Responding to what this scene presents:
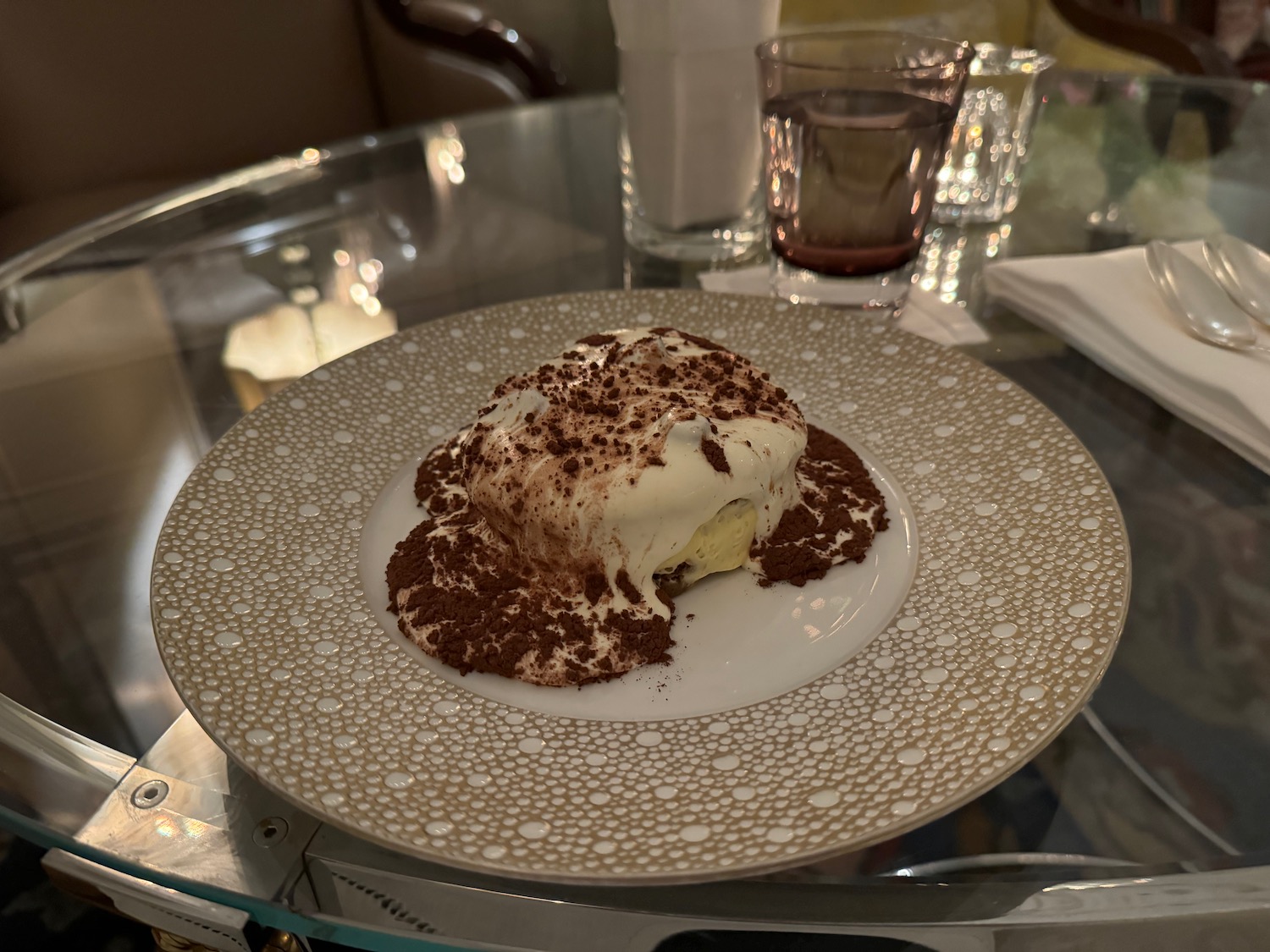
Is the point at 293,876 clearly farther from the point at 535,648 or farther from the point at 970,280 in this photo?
the point at 970,280

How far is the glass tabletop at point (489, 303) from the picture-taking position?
1.99 ft

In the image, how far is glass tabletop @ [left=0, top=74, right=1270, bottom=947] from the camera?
606mm

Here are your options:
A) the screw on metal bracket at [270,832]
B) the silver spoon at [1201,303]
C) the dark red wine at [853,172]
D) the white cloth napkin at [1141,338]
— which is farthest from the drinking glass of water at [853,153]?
the screw on metal bracket at [270,832]

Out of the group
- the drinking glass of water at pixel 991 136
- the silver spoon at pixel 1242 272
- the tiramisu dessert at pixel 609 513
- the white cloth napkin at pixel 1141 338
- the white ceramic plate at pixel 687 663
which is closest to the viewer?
the white ceramic plate at pixel 687 663

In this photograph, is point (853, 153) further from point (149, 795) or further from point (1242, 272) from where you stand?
point (149, 795)

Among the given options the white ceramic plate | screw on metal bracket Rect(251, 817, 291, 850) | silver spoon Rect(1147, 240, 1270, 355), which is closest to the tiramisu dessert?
the white ceramic plate

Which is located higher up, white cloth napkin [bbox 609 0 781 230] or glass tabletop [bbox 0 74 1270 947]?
white cloth napkin [bbox 609 0 781 230]

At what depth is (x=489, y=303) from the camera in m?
1.19

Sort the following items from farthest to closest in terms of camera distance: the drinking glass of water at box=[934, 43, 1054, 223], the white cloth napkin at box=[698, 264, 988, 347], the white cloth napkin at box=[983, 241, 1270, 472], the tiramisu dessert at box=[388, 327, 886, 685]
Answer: the drinking glass of water at box=[934, 43, 1054, 223] < the white cloth napkin at box=[698, 264, 988, 347] < the white cloth napkin at box=[983, 241, 1270, 472] < the tiramisu dessert at box=[388, 327, 886, 685]

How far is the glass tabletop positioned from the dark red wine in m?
0.17

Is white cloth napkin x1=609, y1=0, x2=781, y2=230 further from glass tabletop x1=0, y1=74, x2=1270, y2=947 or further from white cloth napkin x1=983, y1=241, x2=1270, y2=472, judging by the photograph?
white cloth napkin x1=983, y1=241, x2=1270, y2=472

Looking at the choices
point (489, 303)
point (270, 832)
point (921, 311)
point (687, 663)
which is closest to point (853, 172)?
point (921, 311)

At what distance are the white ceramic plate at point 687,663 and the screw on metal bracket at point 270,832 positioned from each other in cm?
7

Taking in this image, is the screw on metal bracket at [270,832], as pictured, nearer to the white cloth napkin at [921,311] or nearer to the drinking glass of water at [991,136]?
the white cloth napkin at [921,311]
